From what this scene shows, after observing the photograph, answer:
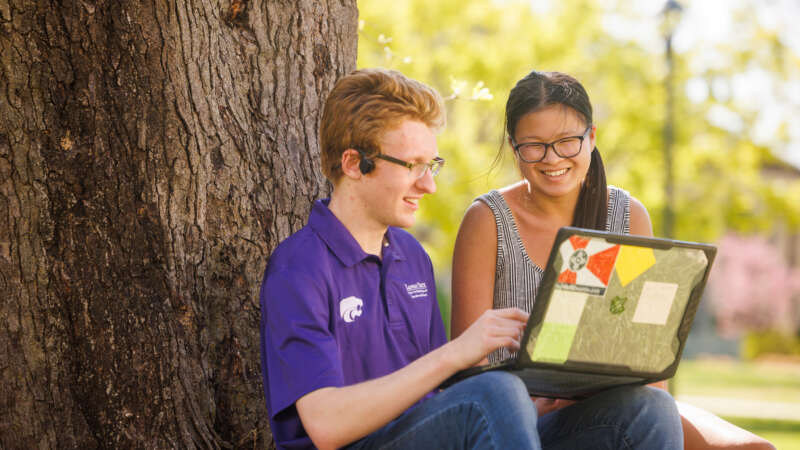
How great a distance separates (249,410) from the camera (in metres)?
2.95

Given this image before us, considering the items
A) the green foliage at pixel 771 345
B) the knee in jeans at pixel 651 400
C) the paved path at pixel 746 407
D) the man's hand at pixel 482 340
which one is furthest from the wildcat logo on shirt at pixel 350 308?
the green foliage at pixel 771 345

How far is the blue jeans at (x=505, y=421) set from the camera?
2109 mm

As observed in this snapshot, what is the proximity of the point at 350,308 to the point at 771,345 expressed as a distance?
28.6 m

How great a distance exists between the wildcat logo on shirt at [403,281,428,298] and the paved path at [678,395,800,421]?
12.0 m

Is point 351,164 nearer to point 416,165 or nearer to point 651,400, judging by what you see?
point 416,165

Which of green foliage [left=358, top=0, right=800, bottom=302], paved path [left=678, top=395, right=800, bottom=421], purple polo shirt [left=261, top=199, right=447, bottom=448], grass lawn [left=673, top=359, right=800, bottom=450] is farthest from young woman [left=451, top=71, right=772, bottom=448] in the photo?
paved path [left=678, top=395, right=800, bottom=421]

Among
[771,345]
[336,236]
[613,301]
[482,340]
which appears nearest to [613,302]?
[613,301]

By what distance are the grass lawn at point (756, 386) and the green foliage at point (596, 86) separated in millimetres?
3374

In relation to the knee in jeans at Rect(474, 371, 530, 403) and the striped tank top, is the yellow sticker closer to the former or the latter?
the knee in jeans at Rect(474, 371, 530, 403)

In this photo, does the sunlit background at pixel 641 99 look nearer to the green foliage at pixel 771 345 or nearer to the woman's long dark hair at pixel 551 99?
the woman's long dark hair at pixel 551 99

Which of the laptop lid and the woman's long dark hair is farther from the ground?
the woman's long dark hair

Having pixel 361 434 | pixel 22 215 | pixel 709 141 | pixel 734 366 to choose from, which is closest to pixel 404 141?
pixel 361 434

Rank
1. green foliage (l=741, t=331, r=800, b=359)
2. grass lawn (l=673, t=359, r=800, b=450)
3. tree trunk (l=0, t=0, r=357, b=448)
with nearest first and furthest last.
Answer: tree trunk (l=0, t=0, r=357, b=448)
grass lawn (l=673, t=359, r=800, b=450)
green foliage (l=741, t=331, r=800, b=359)

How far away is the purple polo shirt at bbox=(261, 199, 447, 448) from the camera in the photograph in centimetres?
220
